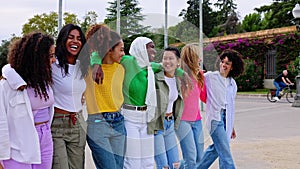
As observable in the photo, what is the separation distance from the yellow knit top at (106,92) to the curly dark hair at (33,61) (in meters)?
0.44

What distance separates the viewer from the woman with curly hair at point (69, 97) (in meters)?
3.20

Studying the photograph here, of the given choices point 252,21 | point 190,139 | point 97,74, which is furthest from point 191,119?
point 252,21

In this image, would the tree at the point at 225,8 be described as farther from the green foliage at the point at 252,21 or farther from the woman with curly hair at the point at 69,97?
the woman with curly hair at the point at 69,97

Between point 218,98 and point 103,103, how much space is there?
1.56m

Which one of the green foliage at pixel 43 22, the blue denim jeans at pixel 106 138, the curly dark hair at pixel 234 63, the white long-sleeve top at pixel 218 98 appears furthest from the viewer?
the green foliage at pixel 43 22

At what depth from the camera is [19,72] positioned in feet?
9.83

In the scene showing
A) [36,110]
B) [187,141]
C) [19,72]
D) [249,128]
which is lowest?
[249,128]

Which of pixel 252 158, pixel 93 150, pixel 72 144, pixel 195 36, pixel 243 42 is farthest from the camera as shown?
pixel 243 42

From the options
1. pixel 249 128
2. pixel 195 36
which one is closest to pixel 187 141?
pixel 195 36

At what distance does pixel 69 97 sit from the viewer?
3240mm

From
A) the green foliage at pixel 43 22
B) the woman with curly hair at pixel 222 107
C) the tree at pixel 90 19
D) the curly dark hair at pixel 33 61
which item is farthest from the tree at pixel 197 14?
the green foliage at pixel 43 22

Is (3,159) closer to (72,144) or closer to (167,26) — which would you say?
(72,144)

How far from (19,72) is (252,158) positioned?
13.0 ft

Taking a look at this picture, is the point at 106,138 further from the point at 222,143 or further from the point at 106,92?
the point at 222,143
